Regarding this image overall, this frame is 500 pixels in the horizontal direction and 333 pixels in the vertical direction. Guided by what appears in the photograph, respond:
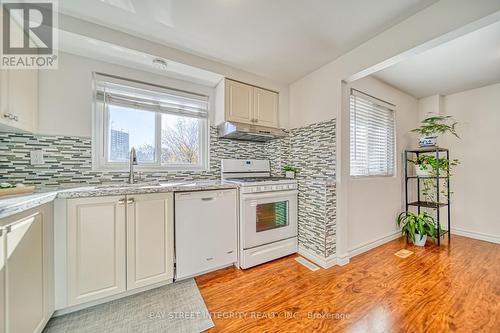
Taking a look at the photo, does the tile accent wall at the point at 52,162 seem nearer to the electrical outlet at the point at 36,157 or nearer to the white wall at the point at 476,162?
the electrical outlet at the point at 36,157

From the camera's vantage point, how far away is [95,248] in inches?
57.9

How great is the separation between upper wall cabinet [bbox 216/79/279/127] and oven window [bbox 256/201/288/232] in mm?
1102

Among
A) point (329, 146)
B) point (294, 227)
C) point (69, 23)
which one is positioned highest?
point (69, 23)

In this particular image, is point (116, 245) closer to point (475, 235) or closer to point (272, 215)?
point (272, 215)

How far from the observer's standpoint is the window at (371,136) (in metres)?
2.57

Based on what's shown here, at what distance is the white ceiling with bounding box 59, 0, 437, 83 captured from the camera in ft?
4.79

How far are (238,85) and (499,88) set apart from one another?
3892mm

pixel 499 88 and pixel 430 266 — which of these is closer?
pixel 430 266

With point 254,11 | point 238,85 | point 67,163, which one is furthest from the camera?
point 238,85

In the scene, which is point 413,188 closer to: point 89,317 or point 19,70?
point 89,317

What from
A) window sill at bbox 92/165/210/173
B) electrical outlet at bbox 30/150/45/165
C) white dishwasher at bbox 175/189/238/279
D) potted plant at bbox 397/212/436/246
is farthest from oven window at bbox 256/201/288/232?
electrical outlet at bbox 30/150/45/165

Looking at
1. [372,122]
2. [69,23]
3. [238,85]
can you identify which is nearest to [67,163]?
[69,23]

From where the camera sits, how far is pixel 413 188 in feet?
10.9

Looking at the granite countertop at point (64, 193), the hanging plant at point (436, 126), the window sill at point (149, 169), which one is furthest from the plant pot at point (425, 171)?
the window sill at point (149, 169)
